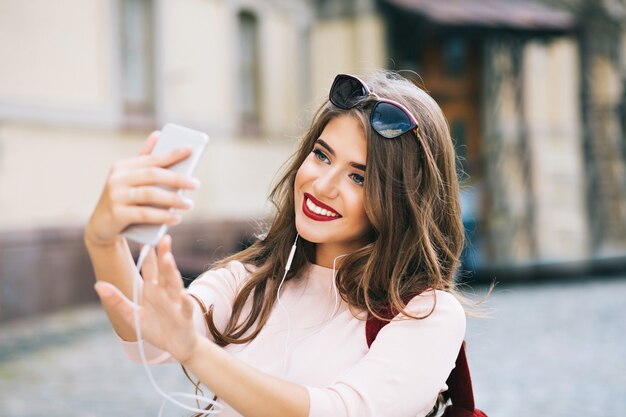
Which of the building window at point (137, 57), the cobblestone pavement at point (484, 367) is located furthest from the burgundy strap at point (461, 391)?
the building window at point (137, 57)

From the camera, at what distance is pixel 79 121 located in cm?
940

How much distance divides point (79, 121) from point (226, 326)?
779cm

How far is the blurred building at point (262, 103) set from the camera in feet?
28.7

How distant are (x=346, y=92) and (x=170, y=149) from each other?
0.73 meters

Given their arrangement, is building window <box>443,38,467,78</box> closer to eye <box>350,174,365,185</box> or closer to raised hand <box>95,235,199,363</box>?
eye <box>350,174,365,185</box>

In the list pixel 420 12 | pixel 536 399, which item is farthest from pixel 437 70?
pixel 536 399

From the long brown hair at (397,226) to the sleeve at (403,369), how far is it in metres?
0.08

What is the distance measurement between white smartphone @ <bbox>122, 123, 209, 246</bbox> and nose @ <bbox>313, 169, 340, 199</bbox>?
20.7 inches

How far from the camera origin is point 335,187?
203cm

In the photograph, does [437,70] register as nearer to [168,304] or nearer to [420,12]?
[420,12]

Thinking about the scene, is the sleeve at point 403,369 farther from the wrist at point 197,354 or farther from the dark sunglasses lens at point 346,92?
the dark sunglasses lens at point 346,92

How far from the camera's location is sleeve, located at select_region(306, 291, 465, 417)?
5.65ft

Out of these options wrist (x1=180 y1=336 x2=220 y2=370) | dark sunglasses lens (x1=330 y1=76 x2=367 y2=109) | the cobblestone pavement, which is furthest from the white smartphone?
the cobblestone pavement

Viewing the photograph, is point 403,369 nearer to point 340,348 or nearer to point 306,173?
point 340,348
